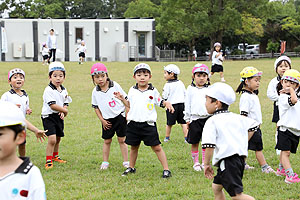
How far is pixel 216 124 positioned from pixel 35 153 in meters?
4.70

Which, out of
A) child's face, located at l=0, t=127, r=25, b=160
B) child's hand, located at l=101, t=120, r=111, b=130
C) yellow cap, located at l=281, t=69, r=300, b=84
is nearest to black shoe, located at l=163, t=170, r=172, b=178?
child's hand, located at l=101, t=120, r=111, b=130

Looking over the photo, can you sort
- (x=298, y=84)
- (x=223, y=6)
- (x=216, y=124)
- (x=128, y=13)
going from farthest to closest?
(x=128, y=13), (x=223, y=6), (x=298, y=84), (x=216, y=124)

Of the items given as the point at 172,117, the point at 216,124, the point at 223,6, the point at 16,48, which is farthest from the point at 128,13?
the point at 216,124

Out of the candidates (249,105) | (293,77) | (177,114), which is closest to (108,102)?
(249,105)

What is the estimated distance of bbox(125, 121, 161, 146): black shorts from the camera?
623cm

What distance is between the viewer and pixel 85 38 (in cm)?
4306

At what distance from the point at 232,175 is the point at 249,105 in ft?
7.06

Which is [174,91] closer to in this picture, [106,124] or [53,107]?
[106,124]

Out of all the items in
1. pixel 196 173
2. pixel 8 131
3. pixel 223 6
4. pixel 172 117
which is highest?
pixel 223 6

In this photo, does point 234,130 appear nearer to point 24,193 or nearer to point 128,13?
point 24,193

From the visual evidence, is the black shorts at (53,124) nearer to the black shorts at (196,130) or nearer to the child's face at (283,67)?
the black shorts at (196,130)

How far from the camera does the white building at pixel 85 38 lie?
41.2 m

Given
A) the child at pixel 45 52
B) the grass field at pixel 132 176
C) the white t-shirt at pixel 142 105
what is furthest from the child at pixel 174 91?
the child at pixel 45 52

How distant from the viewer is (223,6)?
50250 mm
